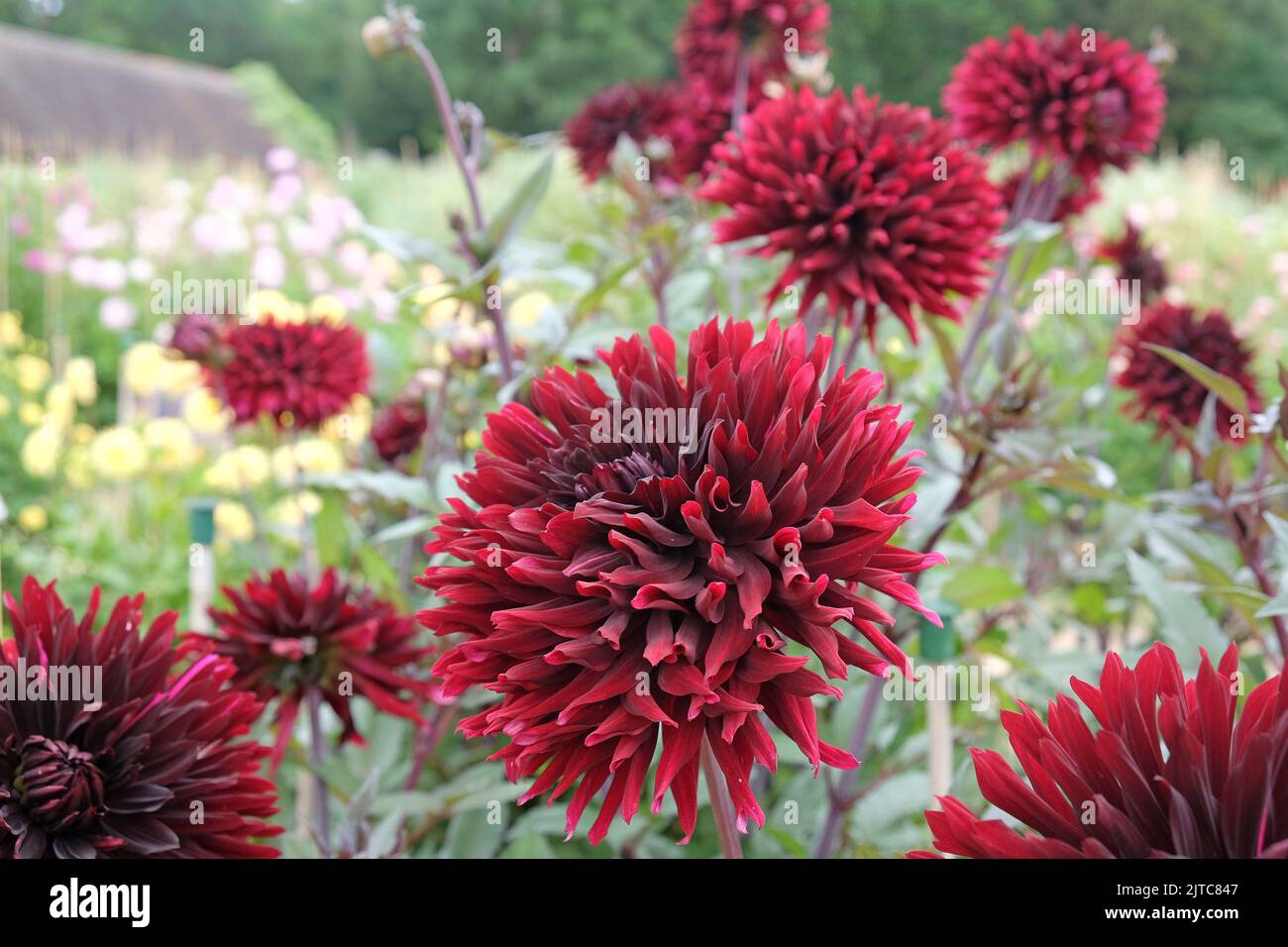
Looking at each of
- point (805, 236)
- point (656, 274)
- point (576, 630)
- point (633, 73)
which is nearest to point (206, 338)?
point (656, 274)

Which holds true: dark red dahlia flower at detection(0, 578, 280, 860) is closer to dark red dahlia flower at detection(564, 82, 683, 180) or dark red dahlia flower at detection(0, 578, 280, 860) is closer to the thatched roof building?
dark red dahlia flower at detection(564, 82, 683, 180)

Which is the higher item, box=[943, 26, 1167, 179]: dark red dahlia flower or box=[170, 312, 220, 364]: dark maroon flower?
box=[943, 26, 1167, 179]: dark red dahlia flower

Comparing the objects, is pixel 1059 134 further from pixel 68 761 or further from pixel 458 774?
pixel 68 761

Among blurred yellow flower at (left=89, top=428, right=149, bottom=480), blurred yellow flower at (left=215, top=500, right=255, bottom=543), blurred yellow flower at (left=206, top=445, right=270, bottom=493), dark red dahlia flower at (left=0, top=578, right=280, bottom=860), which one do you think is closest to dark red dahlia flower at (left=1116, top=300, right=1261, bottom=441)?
dark red dahlia flower at (left=0, top=578, right=280, bottom=860)

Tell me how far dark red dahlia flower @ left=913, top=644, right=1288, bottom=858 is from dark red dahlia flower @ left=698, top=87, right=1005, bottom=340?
1.18 ft

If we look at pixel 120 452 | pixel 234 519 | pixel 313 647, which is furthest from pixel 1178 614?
pixel 120 452

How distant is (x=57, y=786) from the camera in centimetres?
45

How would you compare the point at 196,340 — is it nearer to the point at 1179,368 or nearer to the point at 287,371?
the point at 287,371

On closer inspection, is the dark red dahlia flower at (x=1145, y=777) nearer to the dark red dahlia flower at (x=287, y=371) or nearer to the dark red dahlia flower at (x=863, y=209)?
the dark red dahlia flower at (x=863, y=209)

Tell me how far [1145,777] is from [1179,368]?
808 millimetres

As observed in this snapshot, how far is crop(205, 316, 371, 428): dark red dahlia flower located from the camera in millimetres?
1030

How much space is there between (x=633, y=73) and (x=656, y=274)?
11162 millimetres
